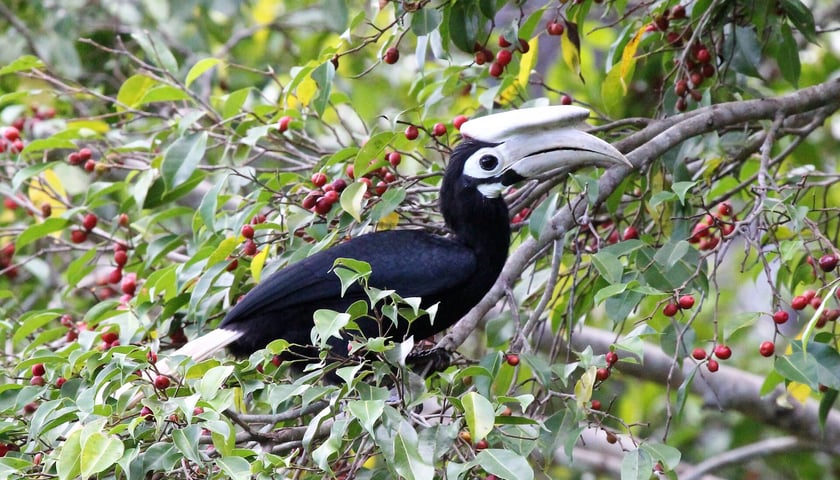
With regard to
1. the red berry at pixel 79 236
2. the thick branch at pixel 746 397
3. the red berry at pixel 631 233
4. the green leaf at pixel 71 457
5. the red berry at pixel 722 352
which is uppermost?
the green leaf at pixel 71 457

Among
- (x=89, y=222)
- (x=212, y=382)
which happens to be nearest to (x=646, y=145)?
(x=212, y=382)

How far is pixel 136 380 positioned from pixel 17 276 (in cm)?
278

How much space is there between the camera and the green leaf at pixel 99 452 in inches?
81.7

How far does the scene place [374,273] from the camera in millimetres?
3172

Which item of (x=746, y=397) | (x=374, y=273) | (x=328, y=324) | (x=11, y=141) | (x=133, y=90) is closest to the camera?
(x=328, y=324)

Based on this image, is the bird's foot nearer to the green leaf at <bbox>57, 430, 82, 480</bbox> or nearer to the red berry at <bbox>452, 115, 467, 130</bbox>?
the red berry at <bbox>452, 115, 467, 130</bbox>

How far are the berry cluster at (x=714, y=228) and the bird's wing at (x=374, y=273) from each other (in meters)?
0.67

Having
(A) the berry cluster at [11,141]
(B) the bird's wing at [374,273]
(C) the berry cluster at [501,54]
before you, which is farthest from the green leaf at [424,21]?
(A) the berry cluster at [11,141]

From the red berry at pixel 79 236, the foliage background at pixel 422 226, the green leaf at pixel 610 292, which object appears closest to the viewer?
the foliage background at pixel 422 226

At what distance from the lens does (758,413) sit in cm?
450

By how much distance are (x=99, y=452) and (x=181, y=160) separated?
1342mm

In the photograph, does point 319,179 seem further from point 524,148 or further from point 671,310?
point 671,310

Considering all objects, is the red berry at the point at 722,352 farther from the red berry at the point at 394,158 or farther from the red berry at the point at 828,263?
the red berry at the point at 394,158

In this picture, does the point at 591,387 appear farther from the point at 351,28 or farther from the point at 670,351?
the point at 351,28
